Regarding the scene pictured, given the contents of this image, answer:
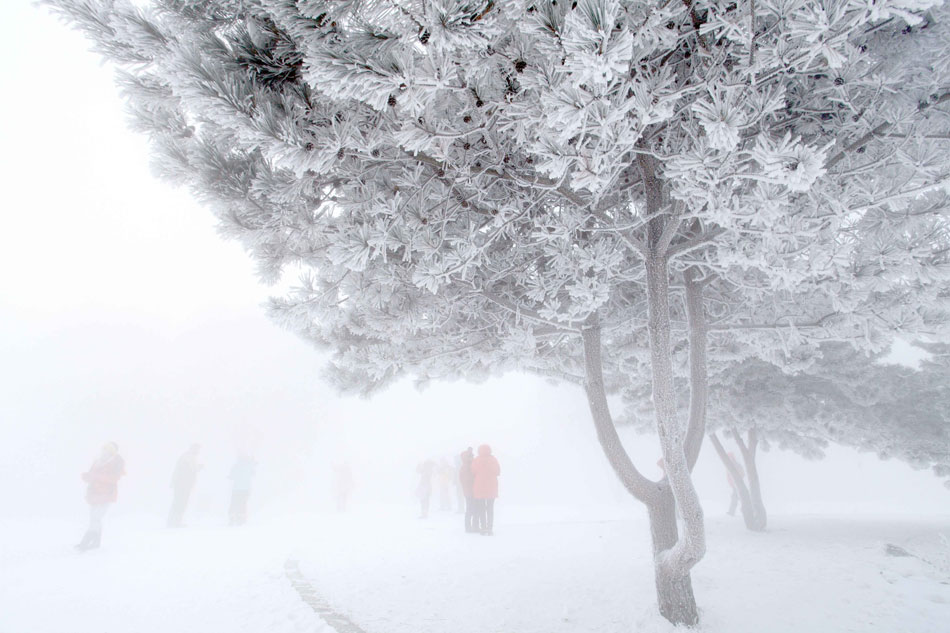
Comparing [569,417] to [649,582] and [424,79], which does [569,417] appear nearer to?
[649,582]

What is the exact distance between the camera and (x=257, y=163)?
357 centimetres

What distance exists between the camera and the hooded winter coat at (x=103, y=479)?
318 inches

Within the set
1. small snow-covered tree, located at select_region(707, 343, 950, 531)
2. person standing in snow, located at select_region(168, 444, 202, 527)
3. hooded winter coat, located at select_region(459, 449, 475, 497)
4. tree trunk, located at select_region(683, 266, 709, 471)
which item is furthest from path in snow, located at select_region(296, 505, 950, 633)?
person standing in snow, located at select_region(168, 444, 202, 527)

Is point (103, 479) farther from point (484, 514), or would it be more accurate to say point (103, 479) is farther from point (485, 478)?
point (484, 514)

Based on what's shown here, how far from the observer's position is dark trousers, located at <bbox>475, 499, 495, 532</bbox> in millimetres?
9648

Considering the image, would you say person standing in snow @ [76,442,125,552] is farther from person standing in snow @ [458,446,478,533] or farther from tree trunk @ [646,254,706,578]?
tree trunk @ [646,254,706,578]

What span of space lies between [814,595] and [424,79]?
625 cm

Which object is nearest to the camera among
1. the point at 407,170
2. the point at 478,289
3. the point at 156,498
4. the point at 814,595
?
the point at 407,170

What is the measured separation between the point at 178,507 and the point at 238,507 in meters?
1.36

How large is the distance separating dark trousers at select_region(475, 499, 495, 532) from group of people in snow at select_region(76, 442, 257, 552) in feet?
21.2

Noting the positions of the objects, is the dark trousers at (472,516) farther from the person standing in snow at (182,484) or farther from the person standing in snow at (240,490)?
the person standing in snow at (182,484)

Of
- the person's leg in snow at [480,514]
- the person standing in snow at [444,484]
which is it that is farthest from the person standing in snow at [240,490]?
the person standing in snow at [444,484]

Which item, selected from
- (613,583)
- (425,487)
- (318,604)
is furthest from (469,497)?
(318,604)

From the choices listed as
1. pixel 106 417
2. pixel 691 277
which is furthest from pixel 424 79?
pixel 106 417
